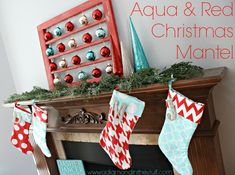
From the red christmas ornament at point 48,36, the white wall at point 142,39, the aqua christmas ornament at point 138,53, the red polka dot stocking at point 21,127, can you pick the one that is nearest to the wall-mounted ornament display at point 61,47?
the red christmas ornament at point 48,36

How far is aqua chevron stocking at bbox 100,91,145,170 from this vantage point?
1.06 m

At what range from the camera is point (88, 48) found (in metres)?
1.44

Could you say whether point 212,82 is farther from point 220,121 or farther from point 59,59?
point 59,59

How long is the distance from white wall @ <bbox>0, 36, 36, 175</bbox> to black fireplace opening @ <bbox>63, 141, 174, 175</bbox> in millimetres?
889

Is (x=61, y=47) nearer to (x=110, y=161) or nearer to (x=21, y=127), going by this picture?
(x=21, y=127)

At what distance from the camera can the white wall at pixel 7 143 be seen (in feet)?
6.97

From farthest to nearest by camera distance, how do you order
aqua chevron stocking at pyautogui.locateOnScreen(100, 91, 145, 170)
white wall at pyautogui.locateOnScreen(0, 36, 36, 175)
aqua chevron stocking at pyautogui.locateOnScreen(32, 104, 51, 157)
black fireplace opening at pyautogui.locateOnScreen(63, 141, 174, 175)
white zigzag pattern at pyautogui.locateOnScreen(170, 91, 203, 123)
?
white wall at pyautogui.locateOnScreen(0, 36, 36, 175)
aqua chevron stocking at pyautogui.locateOnScreen(32, 104, 51, 157)
black fireplace opening at pyautogui.locateOnScreen(63, 141, 174, 175)
aqua chevron stocking at pyautogui.locateOnScreen(100, 91, 145, 170)
white zigzag pattern at pyautogui.locateOnScreen(170, 91, 203, 123)

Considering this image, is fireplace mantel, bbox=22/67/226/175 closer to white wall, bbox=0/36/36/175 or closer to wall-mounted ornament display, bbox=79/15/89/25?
wall-mounted ornament display, bbox=79/15/89/25

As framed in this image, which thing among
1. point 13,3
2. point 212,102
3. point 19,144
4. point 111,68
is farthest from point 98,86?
point 13,3

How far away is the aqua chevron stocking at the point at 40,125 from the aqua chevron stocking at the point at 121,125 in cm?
49

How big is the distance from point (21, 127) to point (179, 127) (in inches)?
44.1

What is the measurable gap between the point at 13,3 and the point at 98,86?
1.14 m

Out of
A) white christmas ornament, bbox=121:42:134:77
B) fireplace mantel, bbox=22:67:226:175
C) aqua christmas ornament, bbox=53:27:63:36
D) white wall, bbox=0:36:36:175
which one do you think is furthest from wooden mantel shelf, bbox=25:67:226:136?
white wall, bbox=0:36:36:175

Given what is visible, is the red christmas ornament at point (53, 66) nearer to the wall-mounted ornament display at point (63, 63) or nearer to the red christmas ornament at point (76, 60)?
the wall-mounted ornament display at point (63, 63)
